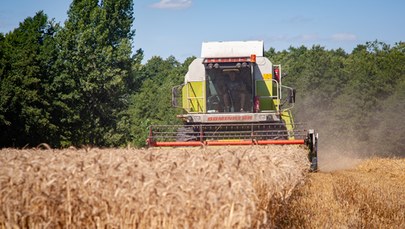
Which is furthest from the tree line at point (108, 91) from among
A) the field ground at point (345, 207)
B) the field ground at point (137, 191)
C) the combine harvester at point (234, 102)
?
the field ground at point (137, 191)

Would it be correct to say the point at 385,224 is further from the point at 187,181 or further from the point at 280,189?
the point at 187,181

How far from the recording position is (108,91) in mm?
44125

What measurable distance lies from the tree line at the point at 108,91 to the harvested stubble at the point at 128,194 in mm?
20302

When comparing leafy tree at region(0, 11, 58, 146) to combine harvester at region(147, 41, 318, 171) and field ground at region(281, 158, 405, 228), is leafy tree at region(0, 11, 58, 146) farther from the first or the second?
field ground at region(281, 158, 405, 228)

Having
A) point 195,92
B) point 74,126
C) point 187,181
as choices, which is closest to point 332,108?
point 74,126

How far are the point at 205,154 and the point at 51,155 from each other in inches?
71.5

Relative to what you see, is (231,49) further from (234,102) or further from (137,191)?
(137,191)

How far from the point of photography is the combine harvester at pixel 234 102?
18.5m

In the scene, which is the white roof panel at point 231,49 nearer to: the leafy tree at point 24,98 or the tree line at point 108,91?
the tree line at point 108,91

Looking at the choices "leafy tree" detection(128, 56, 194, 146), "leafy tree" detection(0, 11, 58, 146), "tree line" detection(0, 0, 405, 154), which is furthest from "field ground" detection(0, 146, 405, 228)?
"leafy tree" detection(128, 56, 194, 146)

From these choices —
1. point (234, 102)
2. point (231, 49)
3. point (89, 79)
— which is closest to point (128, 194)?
point (234, 102)

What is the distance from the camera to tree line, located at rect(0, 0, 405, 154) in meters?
34.1

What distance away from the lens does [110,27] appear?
53969 mm

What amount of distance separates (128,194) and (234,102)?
43.4ft
